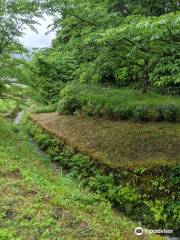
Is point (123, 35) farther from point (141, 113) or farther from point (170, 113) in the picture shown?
point (170, 113)

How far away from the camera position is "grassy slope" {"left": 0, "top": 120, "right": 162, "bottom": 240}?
5297 mm

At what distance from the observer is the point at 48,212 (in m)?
5.87

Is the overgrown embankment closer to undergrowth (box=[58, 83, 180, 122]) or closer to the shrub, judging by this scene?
the shrub

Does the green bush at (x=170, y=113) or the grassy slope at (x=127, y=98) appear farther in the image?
the grassy slope at (x=127, y=98)

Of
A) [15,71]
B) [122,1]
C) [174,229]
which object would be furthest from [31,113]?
[174,229]

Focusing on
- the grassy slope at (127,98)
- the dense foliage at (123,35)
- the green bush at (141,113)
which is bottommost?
the green bush at (141,113)

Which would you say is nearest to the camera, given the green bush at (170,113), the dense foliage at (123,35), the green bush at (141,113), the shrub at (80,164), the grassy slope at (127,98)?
the dense foliage at (123,35)

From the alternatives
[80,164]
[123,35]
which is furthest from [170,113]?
[123,35]

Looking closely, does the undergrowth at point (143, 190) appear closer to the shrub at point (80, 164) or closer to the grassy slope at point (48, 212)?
the shrub at point (80, 164)

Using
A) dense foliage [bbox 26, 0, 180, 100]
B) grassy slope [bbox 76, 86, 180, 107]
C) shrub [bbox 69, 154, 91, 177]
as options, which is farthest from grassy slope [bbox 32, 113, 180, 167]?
dense foliage [bbox 26, 0, 180, 100]

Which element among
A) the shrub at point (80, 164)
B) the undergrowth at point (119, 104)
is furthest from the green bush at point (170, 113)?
the shrub at point (80, 164)

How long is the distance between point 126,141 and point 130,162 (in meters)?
1.46

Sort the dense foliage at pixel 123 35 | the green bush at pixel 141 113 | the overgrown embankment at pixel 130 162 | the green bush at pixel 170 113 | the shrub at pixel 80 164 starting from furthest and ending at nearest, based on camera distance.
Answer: the green bush at pixel 141 113 < the green bush at pixel 170 113 < the shrub at pixel 80 164 < the overgrown embankment at pixel 130 162 < the dense foliage at pixel 123 35

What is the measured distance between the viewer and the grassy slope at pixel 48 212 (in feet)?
17.4
